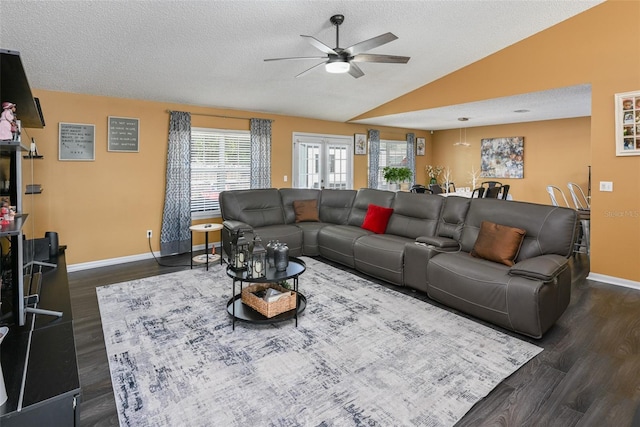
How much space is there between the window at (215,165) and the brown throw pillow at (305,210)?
1.18 m

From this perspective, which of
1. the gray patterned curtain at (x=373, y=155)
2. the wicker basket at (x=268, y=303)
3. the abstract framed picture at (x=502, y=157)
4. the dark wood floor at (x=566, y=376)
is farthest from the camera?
the gray patterned curtain at (x=373, y=155)

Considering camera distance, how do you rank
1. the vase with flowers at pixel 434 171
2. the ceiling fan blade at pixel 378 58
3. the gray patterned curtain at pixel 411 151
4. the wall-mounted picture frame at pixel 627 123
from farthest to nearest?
the vase with flowers at pixel 434 171
the gray patterned curtain at pixel 411 151
the wall-mounted picture frame at pixel 627 123
the ceiling fan blade at pixel 378 58

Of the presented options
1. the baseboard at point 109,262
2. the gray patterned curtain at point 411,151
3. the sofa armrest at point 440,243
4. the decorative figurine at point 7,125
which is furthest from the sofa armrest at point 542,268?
the gray patterned curtain at point 411,151

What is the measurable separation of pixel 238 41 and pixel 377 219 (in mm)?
2898

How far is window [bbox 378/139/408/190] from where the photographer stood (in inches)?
338

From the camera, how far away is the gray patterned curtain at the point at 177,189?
5371mm

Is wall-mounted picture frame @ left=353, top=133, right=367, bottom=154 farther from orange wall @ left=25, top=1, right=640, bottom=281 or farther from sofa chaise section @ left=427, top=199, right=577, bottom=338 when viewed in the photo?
sofa chaise section @ left=427, top=199, right=577, bottom=338

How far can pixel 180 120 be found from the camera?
5395 mm

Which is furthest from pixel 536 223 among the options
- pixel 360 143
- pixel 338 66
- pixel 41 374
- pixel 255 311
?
pixel 360 143

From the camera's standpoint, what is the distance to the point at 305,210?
5789 mm

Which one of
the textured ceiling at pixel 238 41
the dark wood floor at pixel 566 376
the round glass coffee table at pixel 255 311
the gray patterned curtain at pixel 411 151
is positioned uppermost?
the textured ceiling at pixel 238 41

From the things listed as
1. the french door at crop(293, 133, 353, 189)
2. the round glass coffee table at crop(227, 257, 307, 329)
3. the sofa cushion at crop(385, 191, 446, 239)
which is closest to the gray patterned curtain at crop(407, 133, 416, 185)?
the french door at crop(293, 133, 353, 189)

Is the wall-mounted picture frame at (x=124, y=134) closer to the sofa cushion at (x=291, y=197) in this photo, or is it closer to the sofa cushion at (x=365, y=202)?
the sofa cushion at (x=291, y=197)

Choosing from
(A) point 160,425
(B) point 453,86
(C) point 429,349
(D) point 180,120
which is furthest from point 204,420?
(B) point 453,86
